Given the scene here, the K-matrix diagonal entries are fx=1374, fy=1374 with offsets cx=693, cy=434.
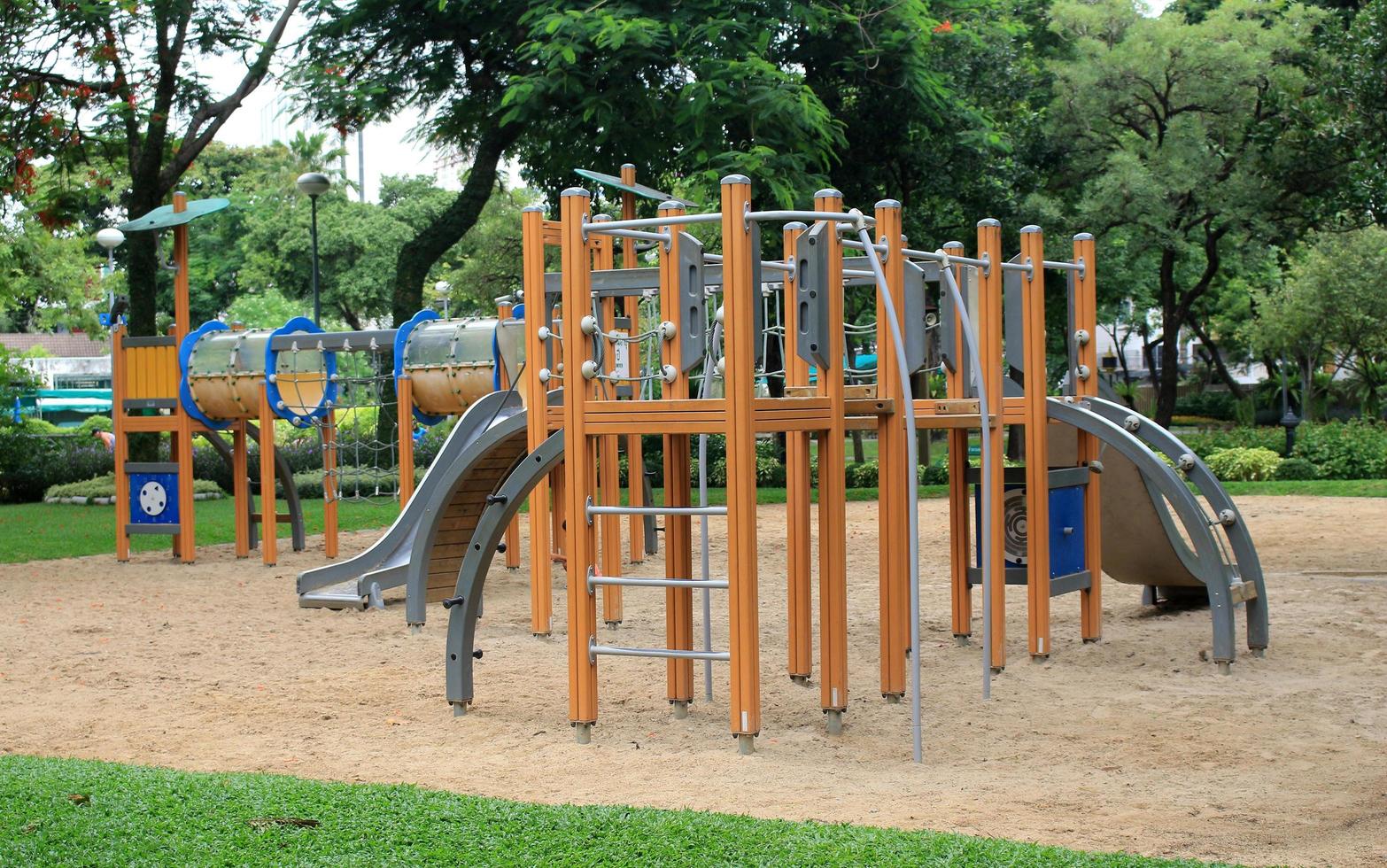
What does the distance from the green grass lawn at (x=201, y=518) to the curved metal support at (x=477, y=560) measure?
8.52m

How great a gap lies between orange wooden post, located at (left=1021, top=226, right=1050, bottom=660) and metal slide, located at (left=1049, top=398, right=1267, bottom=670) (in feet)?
0.58

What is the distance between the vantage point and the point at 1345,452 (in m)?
21.2

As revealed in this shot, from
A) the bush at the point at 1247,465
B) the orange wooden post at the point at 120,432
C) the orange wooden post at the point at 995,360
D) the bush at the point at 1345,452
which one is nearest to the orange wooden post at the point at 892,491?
the orange wooden post at the point at 995,360

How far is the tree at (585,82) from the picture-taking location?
15.0 meters

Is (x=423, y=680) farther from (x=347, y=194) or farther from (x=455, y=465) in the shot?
(x=347, y=194)

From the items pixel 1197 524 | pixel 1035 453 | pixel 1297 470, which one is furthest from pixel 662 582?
pixel 1297 470

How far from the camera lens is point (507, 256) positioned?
3391cm

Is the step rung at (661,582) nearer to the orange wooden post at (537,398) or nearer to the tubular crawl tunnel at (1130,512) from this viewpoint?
the orange wooden post at (537,398)

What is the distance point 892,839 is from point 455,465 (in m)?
5.26

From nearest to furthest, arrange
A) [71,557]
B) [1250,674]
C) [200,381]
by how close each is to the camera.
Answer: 1. [1250,674]
2. [200,381]
3. [71,557]

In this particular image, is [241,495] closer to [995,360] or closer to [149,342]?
[149,342]

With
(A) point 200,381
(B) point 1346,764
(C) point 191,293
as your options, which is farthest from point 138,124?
(C) point 191,293

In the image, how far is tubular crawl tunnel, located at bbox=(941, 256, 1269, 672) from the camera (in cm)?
769

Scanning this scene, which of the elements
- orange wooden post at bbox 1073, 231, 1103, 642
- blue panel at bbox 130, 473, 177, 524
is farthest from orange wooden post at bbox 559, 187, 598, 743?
blue panel at bbox 130, 473, 177, 524
